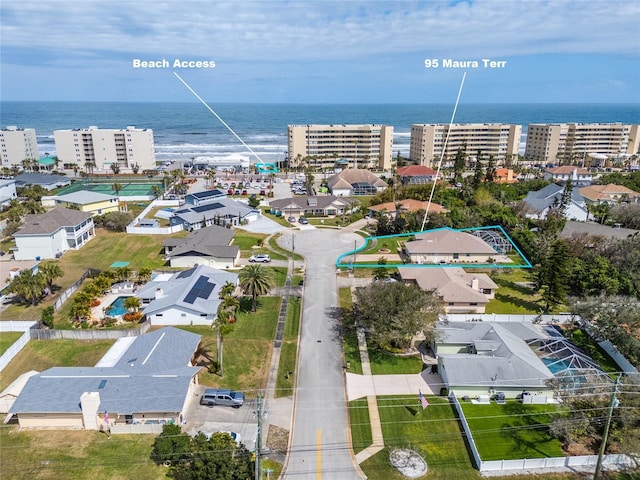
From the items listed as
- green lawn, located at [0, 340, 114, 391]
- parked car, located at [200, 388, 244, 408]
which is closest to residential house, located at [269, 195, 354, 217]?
green lawn, located at [0, 340, 114, 391]

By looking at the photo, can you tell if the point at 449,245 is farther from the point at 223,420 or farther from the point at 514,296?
the point at 223,420

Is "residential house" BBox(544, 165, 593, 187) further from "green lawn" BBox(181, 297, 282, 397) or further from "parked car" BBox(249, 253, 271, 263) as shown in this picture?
"green lawn" BBox(181, 297, 282, 397)

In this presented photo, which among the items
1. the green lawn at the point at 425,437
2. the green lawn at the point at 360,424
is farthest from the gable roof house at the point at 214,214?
the green lawn at the point at 425,437

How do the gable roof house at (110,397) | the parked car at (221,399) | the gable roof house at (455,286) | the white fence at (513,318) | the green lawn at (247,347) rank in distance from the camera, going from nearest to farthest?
the gable roof house at (110,397), the parked car at (221,399), the green lawn at (247,347), the white fence at (513,318), the gable roof house at (455,286)

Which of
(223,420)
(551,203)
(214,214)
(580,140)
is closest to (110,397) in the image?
(223,420)

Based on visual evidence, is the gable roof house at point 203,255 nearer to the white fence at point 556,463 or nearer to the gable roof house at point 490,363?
the gable roof house at point 490,363

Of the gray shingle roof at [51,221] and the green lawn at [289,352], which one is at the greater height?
the gray shingle roof at [51,221]

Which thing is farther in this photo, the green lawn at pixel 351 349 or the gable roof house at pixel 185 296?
the gable roof house at pixel 185 296
